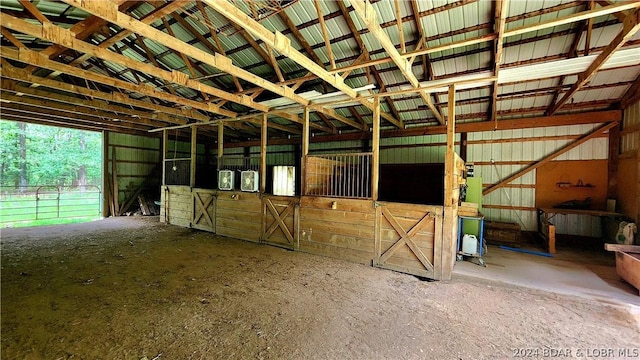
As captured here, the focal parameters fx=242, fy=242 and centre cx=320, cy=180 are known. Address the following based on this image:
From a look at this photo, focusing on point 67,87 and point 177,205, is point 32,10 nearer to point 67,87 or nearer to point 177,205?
point 67,87

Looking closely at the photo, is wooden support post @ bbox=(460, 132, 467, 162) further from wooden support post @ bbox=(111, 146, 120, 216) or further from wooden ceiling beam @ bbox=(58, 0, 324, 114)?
wooden support post @ bbox=(111, 146, 120, 216)

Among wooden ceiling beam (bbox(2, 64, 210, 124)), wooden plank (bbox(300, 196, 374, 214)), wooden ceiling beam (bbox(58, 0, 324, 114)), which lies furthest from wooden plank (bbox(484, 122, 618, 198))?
wooden ceiling beam (bbox(2, 64, 210, 124))

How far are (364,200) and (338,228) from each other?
28.6 inches

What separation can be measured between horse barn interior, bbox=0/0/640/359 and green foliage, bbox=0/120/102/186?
8.83 m

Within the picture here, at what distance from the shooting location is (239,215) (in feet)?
19.4

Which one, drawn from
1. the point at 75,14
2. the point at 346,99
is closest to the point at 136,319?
the point at 346,99

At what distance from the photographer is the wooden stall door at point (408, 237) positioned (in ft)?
12.0

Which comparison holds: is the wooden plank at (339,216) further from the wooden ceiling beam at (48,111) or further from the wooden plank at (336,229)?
the wooden ceiling beam at (48,111)

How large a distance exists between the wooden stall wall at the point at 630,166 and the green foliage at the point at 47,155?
17.9 m

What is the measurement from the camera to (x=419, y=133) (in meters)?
6.97

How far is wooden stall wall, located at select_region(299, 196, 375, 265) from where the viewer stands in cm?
420

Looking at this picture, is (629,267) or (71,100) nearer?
(629,267)

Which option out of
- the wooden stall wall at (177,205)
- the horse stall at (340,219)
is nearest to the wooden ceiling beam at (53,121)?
the wooden stall wall at (177,205)

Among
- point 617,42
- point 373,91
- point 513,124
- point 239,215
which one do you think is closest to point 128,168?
point 239,215
